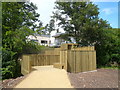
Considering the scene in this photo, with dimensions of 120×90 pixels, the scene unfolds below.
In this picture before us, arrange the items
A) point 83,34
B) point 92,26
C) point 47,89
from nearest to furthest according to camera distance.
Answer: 1. point 47,89
2. point 92,26
3. point 83,34

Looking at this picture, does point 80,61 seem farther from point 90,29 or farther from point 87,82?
point 90,29

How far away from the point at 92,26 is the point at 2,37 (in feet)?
23.0

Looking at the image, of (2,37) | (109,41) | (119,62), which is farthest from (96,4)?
(2,37)

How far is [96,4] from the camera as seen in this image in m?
11.7

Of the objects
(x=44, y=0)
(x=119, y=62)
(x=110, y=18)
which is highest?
(x=44, y=0)

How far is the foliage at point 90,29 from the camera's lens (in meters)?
10.5

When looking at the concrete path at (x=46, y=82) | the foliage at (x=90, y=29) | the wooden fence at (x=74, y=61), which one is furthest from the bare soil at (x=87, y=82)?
the foliage at (x=90, y=29)

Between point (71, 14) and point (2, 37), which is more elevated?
point (71, 14)

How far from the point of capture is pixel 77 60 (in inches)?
264

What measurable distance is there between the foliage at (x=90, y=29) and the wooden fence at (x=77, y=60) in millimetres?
3577

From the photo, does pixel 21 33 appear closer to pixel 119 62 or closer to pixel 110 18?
pixel 110 18

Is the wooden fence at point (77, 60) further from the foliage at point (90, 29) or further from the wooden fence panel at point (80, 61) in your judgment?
the foliage at point (90, 29)

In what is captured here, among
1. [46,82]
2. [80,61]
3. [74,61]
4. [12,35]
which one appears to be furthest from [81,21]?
[46,82]

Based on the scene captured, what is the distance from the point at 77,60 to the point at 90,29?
452cm
